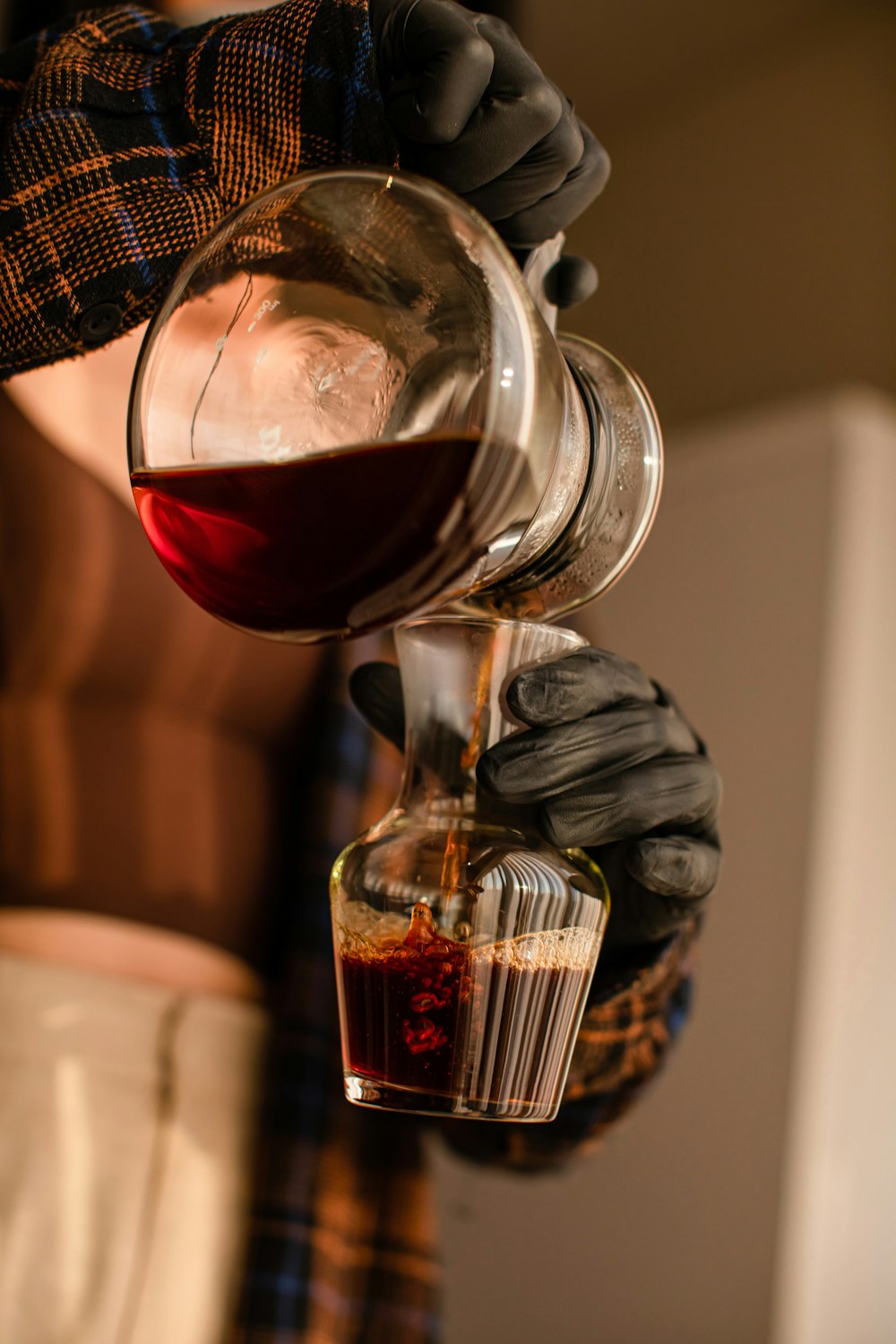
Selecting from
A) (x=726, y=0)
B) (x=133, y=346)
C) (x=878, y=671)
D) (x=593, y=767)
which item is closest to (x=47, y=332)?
(x=593, y=767)

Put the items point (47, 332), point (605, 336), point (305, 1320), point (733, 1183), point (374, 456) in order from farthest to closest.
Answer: point (605, 336)
point (733, 1183)
point (305, 1320)
point (47, 332)
point (374, 456)

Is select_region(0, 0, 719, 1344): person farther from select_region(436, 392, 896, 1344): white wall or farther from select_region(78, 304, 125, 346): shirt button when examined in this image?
select_region(436, 392, 896, 1344): white wall

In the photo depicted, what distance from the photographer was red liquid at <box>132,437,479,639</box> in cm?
30

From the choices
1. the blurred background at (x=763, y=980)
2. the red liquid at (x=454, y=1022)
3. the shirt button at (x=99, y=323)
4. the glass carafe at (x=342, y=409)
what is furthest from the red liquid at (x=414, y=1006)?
the blurred background at (x=763, y=980)

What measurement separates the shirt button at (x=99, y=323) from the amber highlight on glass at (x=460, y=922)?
0.52 feet

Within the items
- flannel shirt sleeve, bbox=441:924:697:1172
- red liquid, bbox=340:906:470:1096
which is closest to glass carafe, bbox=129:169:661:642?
red liquid, bbox=340:906:470:1096

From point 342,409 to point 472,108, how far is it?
0.14 metres

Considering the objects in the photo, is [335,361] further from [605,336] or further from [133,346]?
[605,336]

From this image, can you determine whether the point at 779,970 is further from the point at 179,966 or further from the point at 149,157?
the point at 149,157

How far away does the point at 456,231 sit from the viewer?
32 centimetres

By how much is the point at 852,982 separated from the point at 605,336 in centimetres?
128

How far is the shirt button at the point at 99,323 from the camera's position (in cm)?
44

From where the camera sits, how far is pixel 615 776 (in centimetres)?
46

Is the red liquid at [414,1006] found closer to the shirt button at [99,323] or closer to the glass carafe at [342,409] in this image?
the glass carafe at [342,409]
